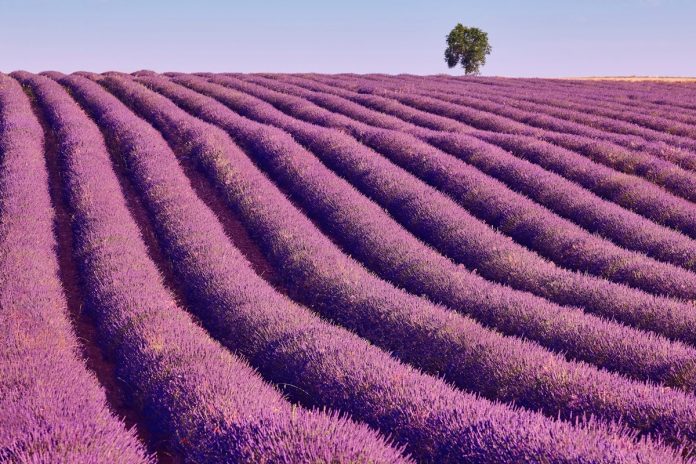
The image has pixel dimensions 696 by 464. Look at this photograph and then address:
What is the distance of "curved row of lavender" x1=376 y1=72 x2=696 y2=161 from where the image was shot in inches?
468

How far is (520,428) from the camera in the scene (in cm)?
301

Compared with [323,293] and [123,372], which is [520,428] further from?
[323,293]

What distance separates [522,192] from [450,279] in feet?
15.6

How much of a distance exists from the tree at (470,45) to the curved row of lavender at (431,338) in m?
49.8

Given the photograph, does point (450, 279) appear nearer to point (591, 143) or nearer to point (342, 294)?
point (342, 294)

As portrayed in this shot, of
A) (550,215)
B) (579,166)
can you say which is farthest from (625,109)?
(550,215)

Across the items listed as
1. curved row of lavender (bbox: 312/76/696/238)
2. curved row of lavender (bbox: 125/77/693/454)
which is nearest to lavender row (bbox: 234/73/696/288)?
curved row of lavender (bbox: 312/76/696/238)

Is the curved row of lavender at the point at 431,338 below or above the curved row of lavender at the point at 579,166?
below

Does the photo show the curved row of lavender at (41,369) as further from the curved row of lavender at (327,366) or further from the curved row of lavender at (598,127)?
the curved row of lavender at (598,127)

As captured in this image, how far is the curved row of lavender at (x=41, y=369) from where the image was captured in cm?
296

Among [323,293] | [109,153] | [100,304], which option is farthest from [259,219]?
[109,153]

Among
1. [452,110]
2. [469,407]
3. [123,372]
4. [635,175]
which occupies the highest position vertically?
[452,110]

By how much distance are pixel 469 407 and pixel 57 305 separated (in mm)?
4241

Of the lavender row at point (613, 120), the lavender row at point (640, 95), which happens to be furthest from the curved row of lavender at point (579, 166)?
the lavender row at point (640, 95)
